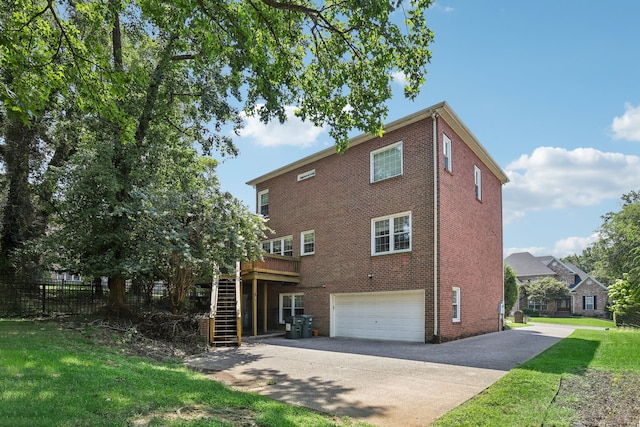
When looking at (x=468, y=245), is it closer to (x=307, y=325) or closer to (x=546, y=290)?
(x=307, y=325)

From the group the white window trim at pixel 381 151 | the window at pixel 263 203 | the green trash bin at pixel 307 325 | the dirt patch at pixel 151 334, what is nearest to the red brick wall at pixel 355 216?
the white window trim at pixel 381 151

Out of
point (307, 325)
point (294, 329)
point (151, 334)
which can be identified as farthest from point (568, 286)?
point (151, 334)

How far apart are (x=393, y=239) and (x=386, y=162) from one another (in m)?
3.17

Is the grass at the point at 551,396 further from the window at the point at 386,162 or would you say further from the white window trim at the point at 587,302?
the white window trim at the point at 587,302

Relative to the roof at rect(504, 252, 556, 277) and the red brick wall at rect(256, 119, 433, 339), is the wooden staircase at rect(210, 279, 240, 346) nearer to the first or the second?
the red brick wall at rect(256, 119, 433, 339)

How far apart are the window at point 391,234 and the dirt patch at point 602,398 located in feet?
25.8

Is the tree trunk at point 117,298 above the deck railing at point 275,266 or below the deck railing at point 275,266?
below

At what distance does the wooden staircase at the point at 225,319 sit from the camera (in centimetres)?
1336

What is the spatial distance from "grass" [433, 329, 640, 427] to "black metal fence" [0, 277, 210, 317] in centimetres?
1245

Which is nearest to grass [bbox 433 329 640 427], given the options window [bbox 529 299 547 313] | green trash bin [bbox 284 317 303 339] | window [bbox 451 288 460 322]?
window [bbox 451 288 460 322]

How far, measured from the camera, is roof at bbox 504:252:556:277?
51.1 m

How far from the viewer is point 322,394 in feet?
21.9

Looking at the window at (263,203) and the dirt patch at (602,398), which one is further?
the window at (263,203)

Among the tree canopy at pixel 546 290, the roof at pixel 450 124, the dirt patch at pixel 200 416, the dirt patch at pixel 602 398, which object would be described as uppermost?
the roof at pixel 450 124
